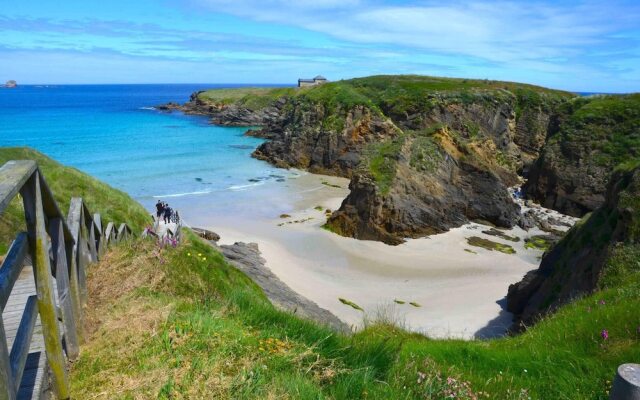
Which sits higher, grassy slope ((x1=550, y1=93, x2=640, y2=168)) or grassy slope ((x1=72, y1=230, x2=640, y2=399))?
grassy slope ((x1=550, y1=93, x2=640, y2=168))

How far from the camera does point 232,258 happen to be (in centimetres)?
2352

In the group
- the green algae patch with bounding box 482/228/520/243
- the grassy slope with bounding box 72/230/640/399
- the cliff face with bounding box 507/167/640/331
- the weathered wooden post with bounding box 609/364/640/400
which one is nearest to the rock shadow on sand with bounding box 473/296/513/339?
the cliff face with bounding box 507/167/640/331

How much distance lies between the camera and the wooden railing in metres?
2.64

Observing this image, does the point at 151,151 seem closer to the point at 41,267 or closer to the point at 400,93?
the point at 400,93

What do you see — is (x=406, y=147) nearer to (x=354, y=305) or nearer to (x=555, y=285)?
(x=354, y=305)

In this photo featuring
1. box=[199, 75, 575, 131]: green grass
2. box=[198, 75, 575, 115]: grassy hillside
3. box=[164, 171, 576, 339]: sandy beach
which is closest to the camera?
box=[164, 171, 576, 339]: sandy beach

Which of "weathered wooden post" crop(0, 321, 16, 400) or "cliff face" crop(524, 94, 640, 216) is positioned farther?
"cliff face" crop(524, 94, 640, 216)

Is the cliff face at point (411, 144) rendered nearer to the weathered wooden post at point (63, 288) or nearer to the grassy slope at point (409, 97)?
the grassy slope at point (409, 97)

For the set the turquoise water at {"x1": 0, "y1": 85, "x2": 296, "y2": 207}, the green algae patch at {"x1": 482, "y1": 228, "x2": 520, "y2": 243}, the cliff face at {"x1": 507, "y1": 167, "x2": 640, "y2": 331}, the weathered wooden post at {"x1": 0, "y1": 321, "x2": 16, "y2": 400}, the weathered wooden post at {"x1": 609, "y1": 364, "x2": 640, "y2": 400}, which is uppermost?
the weathered wooden post at {"x1": 0, "y1": 321, "x2": 16, "y2": 400}

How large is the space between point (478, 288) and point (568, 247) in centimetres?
608

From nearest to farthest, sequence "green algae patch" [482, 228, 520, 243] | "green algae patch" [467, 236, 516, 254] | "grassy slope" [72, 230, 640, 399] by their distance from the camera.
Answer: "grassy slope" [72, 230, 640, 399] → "green algae patch" [467, 236, 516, 254] → "green algae patch" [482, 228, 520, 243]

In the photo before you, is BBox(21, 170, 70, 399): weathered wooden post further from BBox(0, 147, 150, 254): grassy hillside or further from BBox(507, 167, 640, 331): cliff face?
BBox(0, 147, 150, 254): grassy hillside

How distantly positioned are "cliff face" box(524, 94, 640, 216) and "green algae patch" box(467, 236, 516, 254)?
546 inches

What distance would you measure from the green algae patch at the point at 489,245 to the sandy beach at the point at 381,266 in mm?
457
